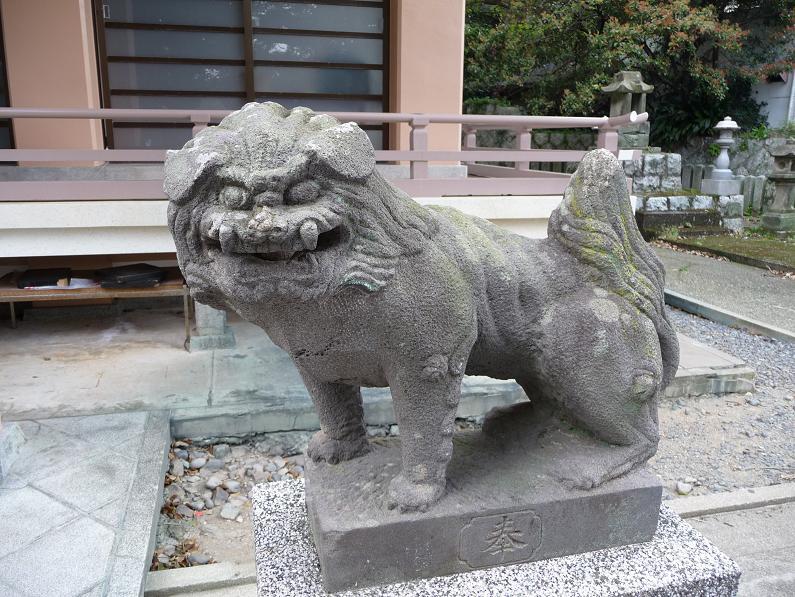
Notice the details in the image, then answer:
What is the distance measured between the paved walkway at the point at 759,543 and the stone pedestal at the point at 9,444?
3.50 meters

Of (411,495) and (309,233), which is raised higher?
(309,233)

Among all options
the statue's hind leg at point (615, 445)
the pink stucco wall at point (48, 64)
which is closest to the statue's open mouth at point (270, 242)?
the statue's hind leg at point (615, 445)

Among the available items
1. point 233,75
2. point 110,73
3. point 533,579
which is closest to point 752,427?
point 533,579

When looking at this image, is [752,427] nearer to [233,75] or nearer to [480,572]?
[480,572]

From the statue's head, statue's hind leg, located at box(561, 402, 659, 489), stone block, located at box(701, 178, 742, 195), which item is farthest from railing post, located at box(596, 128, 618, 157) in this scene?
stone block, located at box(701, 178, 742, 195)

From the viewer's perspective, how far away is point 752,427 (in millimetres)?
4348

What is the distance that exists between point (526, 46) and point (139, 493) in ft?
39.0

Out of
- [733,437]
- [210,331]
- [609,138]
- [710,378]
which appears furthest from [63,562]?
[609,138]

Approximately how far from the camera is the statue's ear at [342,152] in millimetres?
1332

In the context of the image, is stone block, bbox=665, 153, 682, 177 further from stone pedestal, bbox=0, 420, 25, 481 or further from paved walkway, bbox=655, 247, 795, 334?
stone pedestal, bbox=0, 420, 25, 481

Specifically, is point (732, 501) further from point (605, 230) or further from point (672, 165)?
point (672, 165)

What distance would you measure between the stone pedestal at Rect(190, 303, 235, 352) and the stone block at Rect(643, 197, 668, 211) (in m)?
8.52

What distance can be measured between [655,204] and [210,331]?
8.76m

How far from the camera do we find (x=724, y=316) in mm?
6523
